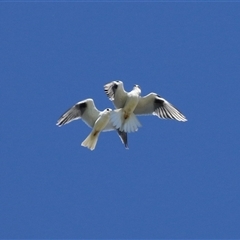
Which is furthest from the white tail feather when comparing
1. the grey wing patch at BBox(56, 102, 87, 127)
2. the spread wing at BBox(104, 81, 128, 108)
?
the spread wing at BBox(104, 81, 128, 108)

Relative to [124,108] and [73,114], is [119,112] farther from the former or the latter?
[73,114]

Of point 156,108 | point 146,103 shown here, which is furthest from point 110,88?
point 156,108

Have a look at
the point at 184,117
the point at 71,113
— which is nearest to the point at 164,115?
the point at 184,117

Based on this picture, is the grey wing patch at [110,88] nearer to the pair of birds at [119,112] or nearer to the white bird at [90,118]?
the pair of birds at [119,112]

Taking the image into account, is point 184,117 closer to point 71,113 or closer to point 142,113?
point 142,113

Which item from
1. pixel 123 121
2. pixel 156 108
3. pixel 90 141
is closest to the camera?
pixel 123 121

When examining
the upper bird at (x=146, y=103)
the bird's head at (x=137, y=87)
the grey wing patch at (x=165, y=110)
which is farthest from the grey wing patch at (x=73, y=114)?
the grey wing patch at (x=165, y=110)

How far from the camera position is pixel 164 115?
2014 cm

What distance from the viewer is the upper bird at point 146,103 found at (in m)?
19.8

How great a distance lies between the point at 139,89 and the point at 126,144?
1.10 metres

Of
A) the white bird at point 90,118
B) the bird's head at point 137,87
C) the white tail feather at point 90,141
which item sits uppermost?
the bird's head at point 137,87

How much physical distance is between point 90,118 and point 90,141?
1.53ft

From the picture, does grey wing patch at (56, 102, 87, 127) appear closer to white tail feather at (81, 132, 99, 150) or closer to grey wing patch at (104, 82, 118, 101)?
white tail feather at (81, 132, 99, 150)

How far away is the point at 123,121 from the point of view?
780 inches
